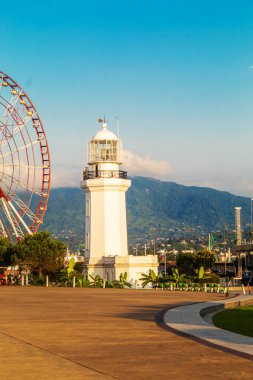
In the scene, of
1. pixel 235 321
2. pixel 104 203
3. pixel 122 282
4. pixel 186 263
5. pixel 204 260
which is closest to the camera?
pixel 235 321

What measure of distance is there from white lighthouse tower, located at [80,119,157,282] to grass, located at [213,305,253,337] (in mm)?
34753

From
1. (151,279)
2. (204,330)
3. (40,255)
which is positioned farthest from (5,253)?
(204,330)

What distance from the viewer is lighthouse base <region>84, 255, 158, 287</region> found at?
5994cm

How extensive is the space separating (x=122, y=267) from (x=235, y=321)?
1485 inches

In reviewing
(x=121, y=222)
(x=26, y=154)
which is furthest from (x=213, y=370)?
(x=26, y=154)

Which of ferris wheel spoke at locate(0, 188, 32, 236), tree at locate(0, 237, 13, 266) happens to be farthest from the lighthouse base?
ferris wheel spoke at locate(0, 188, 32, 236)

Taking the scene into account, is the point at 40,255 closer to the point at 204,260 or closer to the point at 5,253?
the point at 5,253

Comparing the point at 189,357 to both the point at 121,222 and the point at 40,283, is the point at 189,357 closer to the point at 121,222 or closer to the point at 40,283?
the point at 40,283

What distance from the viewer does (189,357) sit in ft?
45.9

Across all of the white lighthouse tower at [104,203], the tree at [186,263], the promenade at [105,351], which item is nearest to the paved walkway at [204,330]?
the promenade at [105,351]

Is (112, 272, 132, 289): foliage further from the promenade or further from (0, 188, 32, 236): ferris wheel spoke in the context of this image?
the promenade

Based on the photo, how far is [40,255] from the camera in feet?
187

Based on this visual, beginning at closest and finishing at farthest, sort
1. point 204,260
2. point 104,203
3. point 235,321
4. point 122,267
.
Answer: point 235,321
point 122,267
point 104,203
point 204,260

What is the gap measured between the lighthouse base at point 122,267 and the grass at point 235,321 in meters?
32.4
